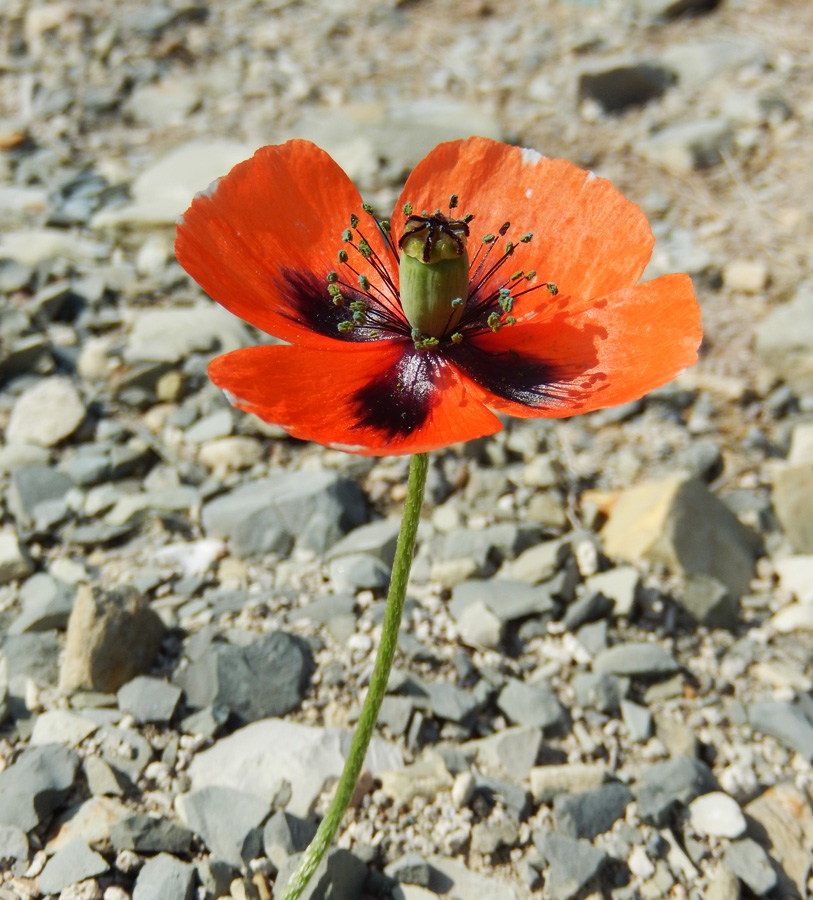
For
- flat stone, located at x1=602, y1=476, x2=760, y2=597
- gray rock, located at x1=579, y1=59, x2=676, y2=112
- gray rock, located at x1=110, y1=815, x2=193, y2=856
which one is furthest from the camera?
gray rock, located at x1=579, y1=59, x2=676, y2=112

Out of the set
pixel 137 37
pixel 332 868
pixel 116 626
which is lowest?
pixel 332 868

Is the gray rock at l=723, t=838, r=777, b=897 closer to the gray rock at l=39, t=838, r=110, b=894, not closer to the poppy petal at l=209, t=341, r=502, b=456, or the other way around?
the poppy petal at l=209, t=341, r=502, b=456

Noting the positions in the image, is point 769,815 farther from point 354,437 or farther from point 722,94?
point 722,94

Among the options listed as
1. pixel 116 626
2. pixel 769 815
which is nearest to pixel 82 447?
pixel 116 626

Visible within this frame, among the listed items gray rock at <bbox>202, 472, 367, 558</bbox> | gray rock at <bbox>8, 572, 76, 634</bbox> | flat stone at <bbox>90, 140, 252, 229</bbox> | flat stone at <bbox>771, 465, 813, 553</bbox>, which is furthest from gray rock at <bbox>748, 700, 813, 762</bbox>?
flat stone at <bbox>90, 140, 252, 229</bbox>

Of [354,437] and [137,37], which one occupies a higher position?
[354,437]
